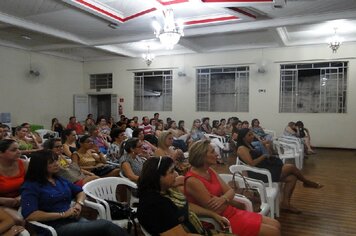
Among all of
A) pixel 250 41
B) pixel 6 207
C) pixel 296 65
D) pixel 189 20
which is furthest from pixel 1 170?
pixel 296 65

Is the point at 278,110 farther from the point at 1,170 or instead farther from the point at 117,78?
the point at 1,170

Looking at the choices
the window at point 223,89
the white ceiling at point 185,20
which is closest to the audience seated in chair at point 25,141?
the white ceiling at point 185,20

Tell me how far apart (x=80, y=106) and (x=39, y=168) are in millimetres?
9590

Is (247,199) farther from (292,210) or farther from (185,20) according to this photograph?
(185,20)

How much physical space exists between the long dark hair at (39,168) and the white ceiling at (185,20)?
375 cm

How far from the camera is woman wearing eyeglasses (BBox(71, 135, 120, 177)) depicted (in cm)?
362

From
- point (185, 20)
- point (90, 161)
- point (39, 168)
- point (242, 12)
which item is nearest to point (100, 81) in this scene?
point (185, 20)

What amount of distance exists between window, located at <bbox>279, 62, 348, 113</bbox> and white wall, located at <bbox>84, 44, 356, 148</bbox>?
18 cm

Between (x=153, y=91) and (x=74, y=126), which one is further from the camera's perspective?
(x=153, y=91)

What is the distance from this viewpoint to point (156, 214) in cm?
154

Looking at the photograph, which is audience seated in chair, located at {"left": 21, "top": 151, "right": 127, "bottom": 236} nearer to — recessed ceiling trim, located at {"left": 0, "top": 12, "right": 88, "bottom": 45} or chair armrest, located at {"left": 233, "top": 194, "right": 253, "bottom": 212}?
chair armrest, located at {"left": 233, "top": 194, "right": 253, "bottom": 212}

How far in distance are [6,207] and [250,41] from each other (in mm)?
7822

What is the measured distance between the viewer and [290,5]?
529cm

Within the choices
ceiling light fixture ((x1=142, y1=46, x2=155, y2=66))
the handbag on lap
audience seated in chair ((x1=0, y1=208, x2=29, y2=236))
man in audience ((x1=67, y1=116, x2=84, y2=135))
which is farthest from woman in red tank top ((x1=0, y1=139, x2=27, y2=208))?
ceiling light fixture ((x1=142, y1=46, x2=155, y2=66))
